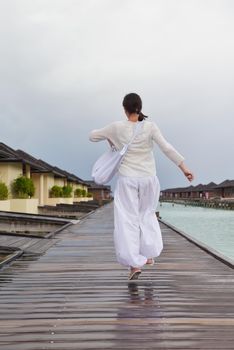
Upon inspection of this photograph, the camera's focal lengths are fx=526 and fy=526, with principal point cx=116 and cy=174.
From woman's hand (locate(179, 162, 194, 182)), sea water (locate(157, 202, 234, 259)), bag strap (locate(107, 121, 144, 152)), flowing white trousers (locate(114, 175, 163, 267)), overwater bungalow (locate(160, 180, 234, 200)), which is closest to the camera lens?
woman's hand (locate(179, 162, 194, 182))

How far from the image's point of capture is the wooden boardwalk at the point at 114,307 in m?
3.14

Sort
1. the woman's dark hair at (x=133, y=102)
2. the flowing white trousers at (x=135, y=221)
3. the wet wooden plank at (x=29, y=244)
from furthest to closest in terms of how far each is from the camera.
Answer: the wet wooden plank at (x=29, y=244) → the woman's dark hair at (x=133, y=102) → the flowing white trousers at (x=135, y=221)

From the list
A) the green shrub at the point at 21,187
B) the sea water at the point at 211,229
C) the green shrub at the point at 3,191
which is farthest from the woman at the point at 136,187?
the green shrub at the point at 21,187

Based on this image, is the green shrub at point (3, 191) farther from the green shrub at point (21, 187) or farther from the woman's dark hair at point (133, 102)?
the woman's dark hair at point (133, 102)

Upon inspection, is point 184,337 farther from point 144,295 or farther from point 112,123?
point 112,123

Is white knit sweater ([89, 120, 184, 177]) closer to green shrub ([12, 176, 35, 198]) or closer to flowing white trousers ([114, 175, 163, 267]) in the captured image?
flowing white trousers ([114, 175, 163, 267])

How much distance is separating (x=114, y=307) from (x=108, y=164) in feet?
4.93

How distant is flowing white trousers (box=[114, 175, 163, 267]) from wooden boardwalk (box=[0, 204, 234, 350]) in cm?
33

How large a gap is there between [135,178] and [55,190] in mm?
34517

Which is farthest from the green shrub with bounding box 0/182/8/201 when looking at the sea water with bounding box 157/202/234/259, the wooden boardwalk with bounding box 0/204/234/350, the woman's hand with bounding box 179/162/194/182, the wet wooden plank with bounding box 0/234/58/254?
the woman's hand with bounding box 179/162/194/182

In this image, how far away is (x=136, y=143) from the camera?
5.14 meters

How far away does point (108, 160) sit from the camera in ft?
16.7

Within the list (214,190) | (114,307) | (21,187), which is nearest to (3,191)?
(21,187)

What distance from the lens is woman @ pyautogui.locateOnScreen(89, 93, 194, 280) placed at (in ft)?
16.4
